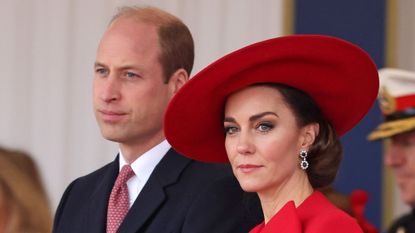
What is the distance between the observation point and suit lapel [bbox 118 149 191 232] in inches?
130

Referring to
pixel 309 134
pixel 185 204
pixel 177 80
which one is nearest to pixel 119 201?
pixel 185 204

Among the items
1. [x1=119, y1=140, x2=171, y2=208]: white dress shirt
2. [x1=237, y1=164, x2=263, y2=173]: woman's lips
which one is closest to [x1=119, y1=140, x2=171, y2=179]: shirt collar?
[x1=119, y1=140, x2=171, y2=208]: white dress shirt

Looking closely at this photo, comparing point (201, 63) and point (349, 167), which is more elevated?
point (201, 63)

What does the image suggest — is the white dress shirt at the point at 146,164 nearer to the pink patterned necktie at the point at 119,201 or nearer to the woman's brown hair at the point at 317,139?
the pink patterned necktie at the point at 119,201

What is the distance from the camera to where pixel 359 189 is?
226 inches

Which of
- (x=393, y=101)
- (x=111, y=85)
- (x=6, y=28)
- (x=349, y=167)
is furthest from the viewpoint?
(x=349, y=167)

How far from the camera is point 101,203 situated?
348 cm

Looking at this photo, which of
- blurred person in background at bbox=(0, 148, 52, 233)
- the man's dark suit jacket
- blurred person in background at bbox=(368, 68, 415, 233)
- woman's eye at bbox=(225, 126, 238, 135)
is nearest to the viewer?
woman's eye at bbox=(225, 126, 238, 135)

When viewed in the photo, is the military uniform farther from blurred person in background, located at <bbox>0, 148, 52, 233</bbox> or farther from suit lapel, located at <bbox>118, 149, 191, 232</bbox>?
suit lapel, located at <bbox>118, 149, 191, 232</bbox>

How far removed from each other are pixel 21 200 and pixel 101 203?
1.66ft

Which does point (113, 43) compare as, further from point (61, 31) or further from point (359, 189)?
point (359, 189)

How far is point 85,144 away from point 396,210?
128cm

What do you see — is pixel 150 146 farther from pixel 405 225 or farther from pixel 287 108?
pixel 405 225

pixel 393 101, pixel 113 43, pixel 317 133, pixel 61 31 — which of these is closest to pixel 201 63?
pixel 61 31
